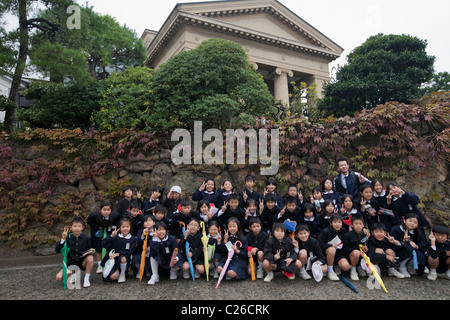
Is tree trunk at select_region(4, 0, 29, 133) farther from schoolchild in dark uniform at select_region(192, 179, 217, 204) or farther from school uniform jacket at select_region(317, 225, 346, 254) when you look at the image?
school uniform jacket at select_region(317, 225, 346, 254)

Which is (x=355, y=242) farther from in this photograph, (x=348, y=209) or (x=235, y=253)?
(x=235, y=253)

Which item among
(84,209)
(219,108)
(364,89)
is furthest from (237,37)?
(84,209)

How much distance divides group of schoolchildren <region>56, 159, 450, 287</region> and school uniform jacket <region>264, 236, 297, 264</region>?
1 centimetres

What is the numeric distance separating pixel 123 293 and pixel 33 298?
1.17m

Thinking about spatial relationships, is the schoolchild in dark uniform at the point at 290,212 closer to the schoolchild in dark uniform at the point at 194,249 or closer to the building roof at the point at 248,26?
the schoolchild in dark uniform at the point at 194,249

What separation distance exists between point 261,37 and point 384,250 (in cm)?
1484

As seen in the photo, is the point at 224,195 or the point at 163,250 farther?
the point at 224,195

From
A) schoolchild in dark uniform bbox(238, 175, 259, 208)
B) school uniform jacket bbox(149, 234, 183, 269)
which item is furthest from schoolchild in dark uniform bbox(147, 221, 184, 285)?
schoolchild in dark uniform bbox(238, 175, 259, 208)

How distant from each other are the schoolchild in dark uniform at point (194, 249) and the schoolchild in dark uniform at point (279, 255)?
1001 mm

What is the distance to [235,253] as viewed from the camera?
400 cm

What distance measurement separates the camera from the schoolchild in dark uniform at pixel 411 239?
3.84 meters

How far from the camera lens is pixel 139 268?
4.04m

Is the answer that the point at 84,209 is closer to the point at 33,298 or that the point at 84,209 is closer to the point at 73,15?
the point at 33,298
